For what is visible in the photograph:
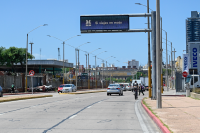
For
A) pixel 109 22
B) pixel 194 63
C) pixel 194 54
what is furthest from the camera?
pixel 194 63

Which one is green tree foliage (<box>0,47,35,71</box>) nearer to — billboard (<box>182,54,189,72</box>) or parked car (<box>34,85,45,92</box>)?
parked car (<box>34,85,45,92</box>)

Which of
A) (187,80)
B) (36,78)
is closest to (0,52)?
(36,78)

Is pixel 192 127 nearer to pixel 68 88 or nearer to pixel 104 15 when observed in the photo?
pixel 104 15

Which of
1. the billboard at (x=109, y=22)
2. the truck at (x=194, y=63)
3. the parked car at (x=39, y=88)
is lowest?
the parked car at (x=39, y=88)

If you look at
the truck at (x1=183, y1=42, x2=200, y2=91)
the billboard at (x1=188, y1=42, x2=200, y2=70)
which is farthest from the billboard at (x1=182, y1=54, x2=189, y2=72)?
the billboard at (x1=188, y1=42, x2=200, y2=70)

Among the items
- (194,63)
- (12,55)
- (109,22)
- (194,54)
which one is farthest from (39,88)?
(109,22)

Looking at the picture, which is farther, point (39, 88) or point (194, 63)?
point (39, 88)

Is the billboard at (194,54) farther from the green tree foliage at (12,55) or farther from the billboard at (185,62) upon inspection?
the green tree foliage at (12,55)

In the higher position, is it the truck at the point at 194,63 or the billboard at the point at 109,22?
the billboard at the point at 109,22

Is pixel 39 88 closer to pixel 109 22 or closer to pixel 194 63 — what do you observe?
pixel 194 63

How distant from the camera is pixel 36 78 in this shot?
70562 mm

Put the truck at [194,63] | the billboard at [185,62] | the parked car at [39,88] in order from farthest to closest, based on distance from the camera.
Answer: the parked car at [39,88] < the billboard at [185,62] < the truck at [194,63]

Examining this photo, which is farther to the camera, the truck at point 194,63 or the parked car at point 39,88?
the parked car at point 39,88

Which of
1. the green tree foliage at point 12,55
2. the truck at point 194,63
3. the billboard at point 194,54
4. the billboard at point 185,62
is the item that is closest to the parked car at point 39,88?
the green tree foliage at point 12,55
